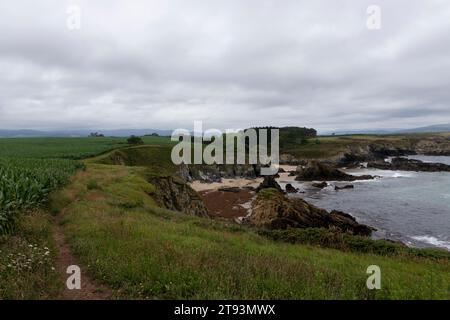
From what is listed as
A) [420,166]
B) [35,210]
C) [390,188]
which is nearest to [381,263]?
[35,210]

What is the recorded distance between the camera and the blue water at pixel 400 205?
33438mm

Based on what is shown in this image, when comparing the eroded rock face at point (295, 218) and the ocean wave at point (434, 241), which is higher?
the eroded rock face at point (295, 218)

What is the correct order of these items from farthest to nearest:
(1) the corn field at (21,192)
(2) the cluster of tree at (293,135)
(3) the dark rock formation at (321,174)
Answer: (2) the cluster of tree at (293,135), (3) the dark rock formation at (321,174), (1) the corn field at (21,192)

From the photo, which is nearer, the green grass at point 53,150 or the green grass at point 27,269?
the green grass at point 27,269

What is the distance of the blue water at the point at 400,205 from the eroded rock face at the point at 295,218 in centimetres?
296

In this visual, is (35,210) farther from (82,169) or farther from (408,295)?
(82,169)

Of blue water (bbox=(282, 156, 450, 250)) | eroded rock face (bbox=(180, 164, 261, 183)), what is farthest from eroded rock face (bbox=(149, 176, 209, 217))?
eroded rock face (bbox=(180, 164, 261, 183))

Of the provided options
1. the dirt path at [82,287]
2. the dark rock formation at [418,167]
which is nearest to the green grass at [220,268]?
the dirt path at [82,287]

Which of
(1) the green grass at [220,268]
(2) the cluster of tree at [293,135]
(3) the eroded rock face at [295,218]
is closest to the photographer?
(1) the green grass at [220,268]

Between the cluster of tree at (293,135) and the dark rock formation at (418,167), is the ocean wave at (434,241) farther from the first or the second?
the cluster of tree at (293,135)

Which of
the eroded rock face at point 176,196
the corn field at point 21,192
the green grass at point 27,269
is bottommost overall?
the eroded rock face at point 176,196

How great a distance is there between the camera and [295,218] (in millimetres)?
33281

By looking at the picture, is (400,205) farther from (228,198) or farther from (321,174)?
(321,174)
